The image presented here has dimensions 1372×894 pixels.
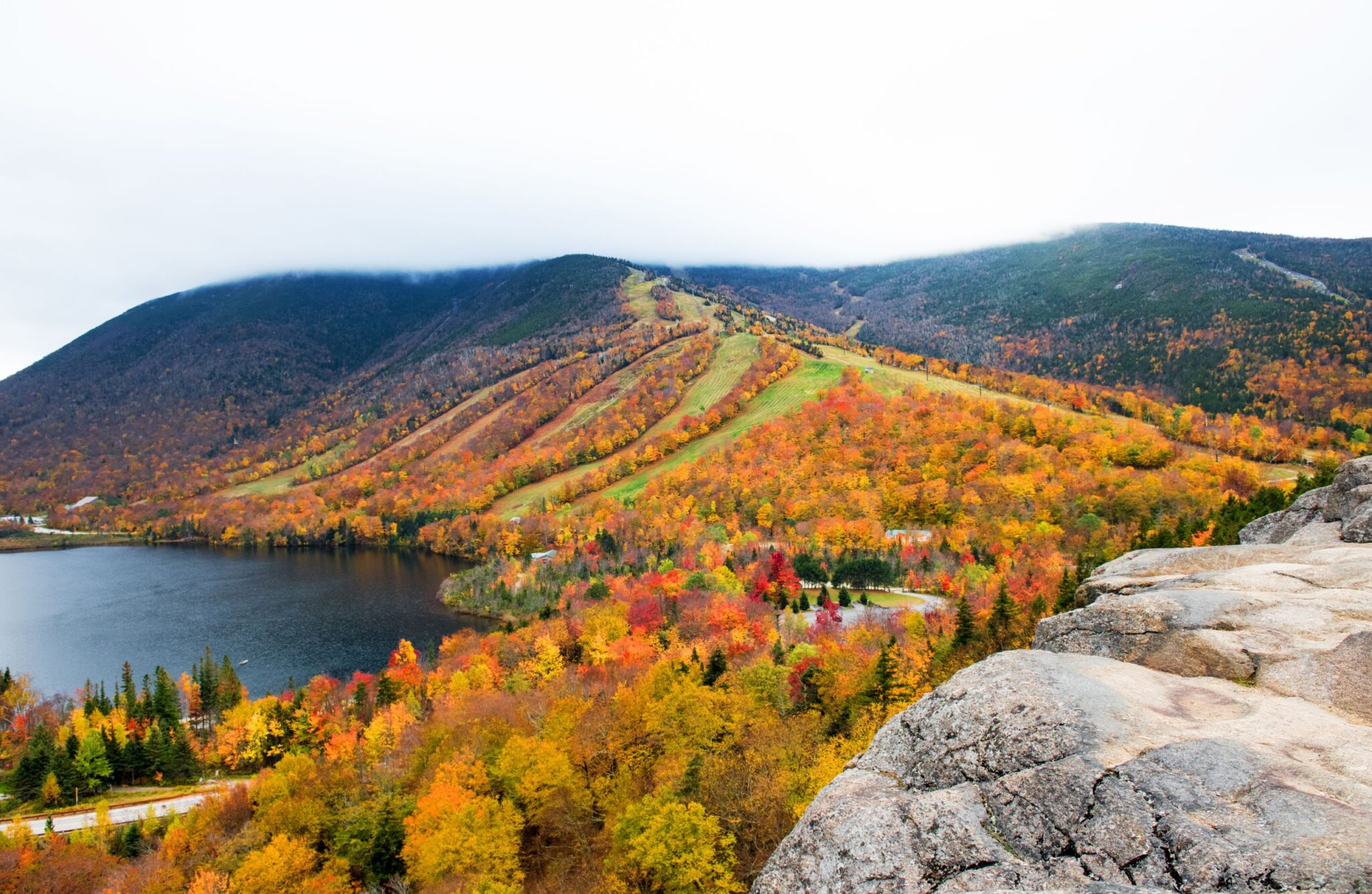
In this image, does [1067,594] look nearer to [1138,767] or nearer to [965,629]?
[965,629]

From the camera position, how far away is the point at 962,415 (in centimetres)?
13338

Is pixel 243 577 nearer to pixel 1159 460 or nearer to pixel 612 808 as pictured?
pixel 612 808

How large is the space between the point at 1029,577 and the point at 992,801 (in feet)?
221

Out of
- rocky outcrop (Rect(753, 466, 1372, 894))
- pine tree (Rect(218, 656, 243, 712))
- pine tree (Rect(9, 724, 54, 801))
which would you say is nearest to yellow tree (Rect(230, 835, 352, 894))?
rocky outcrop (Rect(753, 466, 1372, 894))

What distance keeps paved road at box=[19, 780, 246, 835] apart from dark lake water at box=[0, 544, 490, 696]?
22237mm

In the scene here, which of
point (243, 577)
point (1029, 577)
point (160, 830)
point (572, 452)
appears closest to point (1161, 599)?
point (1029, 577)

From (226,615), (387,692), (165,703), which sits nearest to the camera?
(387,692)

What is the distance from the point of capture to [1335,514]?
25.8m

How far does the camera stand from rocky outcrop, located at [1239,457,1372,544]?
75.7ft

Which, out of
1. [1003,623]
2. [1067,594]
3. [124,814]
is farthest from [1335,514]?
[124,814]

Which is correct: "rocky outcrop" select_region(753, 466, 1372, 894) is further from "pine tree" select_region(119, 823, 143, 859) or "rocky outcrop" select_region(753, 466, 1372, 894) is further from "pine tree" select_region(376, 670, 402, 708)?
"pine tree" select_region(376, 670, 402, 708)

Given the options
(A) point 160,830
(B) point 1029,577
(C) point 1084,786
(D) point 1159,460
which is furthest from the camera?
(D) point 1159,460

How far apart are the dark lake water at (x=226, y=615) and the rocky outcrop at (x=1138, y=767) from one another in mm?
84865

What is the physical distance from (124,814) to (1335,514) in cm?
8266
